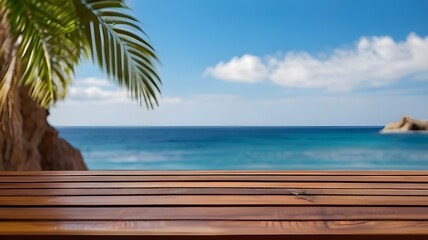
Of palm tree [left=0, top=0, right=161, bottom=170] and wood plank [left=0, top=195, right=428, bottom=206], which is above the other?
palm tree [left=0, top=0, right=161, bottom=170]

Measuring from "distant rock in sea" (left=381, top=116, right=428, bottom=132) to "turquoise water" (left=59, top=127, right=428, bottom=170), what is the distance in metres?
0.31

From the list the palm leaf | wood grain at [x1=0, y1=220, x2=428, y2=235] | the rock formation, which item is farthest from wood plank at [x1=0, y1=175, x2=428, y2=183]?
the rock formation

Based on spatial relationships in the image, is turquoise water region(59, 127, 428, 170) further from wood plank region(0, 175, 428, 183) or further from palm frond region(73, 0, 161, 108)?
wood plank region(0, 175, 428, 183)

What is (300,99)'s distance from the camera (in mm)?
21125

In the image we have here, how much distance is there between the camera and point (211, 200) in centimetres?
94

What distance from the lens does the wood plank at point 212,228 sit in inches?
28.1

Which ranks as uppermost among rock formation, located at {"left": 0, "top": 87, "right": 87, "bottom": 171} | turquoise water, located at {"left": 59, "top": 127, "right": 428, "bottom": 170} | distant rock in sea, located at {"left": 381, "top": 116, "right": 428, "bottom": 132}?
distant rock in sea, located at {"left": 381, "top": 116, "right": 428, "bottom": 132}

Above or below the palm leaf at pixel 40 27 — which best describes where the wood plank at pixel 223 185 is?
below

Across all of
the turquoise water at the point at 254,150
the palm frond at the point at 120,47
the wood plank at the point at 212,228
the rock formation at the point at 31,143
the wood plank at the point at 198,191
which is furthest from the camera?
the turquoise water at the point at 254,150

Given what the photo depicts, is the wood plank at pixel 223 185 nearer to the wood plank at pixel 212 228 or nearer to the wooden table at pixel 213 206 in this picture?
the wooden table at pixel 213 206

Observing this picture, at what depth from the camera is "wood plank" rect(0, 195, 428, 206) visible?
36.0 inches

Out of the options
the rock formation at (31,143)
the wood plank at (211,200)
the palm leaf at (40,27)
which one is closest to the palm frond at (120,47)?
the palm leaf at (40,27)

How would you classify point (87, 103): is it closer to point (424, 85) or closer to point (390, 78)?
point (390, 78)

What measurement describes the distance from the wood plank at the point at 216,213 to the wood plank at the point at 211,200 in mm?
42
